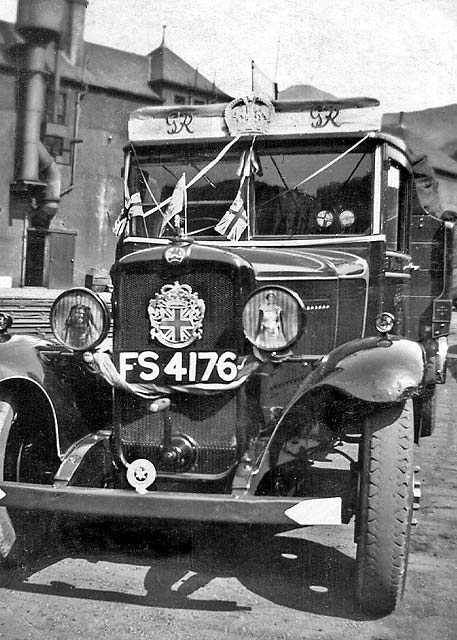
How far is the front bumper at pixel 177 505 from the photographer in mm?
3441

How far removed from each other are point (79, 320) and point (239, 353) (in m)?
0.91

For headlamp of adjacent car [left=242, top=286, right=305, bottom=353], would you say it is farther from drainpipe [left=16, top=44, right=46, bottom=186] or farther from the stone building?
drainpipe [left=16, top=44, right=46, bottom=186]

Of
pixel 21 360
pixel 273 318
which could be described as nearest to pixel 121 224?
pixel 21 360

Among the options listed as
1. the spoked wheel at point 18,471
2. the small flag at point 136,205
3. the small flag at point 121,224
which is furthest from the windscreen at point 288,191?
the spoked wheel at point 18,471

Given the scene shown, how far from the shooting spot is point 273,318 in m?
3.82

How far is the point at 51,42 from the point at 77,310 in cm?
2156

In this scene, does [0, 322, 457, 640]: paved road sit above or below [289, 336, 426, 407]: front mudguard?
below

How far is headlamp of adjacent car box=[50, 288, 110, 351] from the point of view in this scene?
411 centimetres

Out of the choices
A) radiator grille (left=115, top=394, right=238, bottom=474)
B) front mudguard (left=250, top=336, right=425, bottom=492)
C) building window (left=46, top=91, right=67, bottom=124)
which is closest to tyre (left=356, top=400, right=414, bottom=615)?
front mudguard (left=250, top=336, right=425, bottom=492)

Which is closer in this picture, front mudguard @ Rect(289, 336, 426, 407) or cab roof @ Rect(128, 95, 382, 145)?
front mudguard @ Rect(289, 336, 426, 407)

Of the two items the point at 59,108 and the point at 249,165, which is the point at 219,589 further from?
the point at 59,108

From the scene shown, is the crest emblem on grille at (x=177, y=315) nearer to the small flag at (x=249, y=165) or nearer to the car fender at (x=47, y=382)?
the car fender at (x=47, y=382)

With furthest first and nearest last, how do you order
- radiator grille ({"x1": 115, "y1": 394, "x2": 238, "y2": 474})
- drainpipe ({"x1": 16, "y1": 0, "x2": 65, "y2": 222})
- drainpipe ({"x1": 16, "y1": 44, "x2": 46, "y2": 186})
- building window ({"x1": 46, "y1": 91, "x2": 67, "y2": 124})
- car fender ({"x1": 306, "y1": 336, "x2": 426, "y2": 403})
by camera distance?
1. building window ({"x1": 46, "y1": 91, "x2": 67, "y2": 124})
2. drainpipe ({"x1": 16, "y1": 44, "x2": 46, "y2": 186})
3. drainpipe ({"x1": 16, "y1": 0, "x2": 65, "y2": 222})
4. radiator grille ({"x1": 115, "y1": 394, "x2": 238, "y2": 474})
5. car fender ({"x1": 306, "y1": 336, "x2": 426, "y2": 403})

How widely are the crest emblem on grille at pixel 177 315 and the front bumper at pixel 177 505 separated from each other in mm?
825
